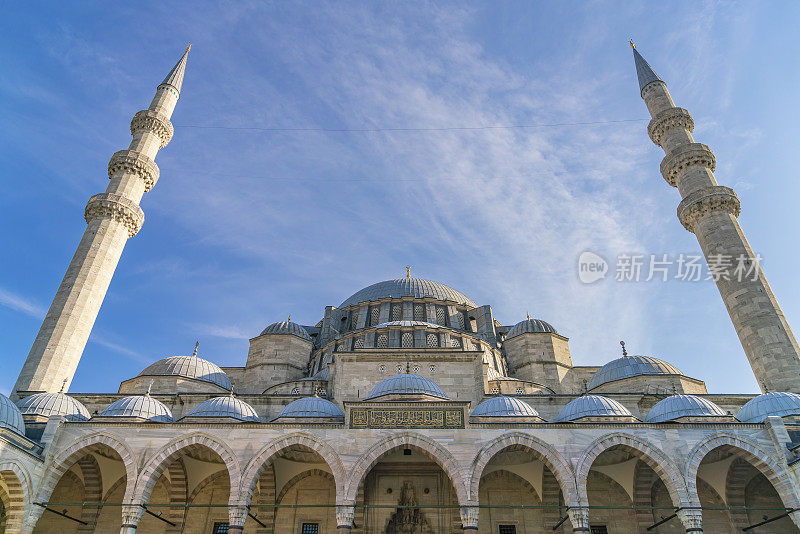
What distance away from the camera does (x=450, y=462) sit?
12359 millimetres

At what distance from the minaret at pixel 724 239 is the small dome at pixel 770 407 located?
230 cm

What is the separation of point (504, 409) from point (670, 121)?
16.4 m

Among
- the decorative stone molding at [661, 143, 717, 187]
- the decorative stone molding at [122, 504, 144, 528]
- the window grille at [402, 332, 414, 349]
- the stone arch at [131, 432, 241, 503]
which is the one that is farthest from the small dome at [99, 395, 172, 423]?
the decorative stone molding at [661, 143, 717, 187]

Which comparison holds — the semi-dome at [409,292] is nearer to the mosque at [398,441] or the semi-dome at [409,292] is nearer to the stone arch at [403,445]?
the mosque at [398,441]

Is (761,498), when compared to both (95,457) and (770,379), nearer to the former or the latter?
(770,379)

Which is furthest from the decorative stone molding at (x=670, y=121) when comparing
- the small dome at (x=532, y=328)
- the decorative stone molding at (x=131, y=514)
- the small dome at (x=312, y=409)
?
the decorative stone molding at (x=131, y=514)

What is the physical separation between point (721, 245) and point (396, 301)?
13.6m

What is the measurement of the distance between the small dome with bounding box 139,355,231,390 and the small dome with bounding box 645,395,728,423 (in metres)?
15.0

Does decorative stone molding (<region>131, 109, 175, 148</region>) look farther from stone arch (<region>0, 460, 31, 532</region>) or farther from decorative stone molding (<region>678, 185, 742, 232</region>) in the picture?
decorative stone molding (<region>678, 185, 742, 232</region>)

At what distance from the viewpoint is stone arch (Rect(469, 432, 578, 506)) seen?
12.0 metres

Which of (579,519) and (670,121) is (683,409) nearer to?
(579,519)

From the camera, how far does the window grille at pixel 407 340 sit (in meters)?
20.7

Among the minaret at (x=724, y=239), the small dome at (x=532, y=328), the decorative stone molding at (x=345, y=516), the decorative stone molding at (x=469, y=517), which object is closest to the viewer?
the decorative stone molding at (x=469, y=517)

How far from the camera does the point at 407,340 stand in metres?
20.9
